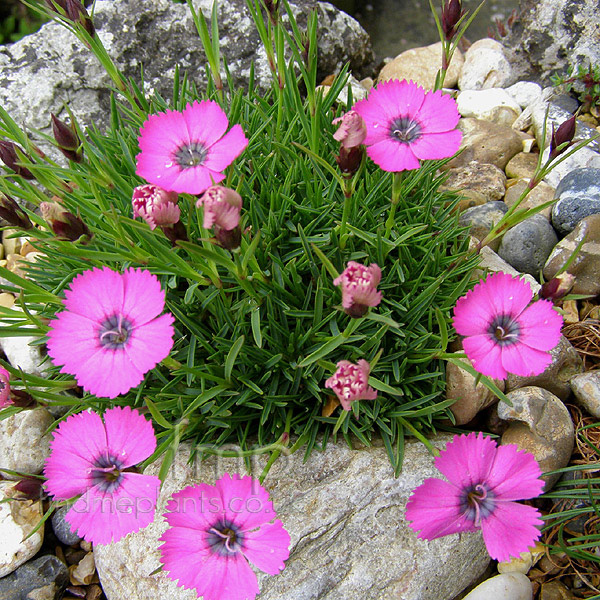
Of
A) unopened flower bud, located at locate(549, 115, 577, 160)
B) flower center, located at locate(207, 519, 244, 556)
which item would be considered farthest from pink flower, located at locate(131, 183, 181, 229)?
unopened flower bud, located at locate(549, 115, 577, 160)

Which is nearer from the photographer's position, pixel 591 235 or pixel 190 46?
pixel 591 235

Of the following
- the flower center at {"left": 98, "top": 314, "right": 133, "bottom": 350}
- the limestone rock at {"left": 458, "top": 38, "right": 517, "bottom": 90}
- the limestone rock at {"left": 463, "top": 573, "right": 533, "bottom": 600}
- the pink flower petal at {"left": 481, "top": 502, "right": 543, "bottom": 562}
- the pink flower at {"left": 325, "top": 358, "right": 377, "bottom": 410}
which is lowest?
the limestone rock at {"left": 463, "top": 573, "right": 533, "bottom": 600}

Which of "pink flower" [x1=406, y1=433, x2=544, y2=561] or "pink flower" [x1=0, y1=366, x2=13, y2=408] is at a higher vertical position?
"pink flower" [x1=0, y1=366, x2=13, y2=408]

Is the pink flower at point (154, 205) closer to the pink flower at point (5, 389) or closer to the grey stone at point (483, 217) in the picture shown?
the pink flower at point (5, 389)

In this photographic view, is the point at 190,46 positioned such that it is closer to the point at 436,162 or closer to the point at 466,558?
the point at 436,162

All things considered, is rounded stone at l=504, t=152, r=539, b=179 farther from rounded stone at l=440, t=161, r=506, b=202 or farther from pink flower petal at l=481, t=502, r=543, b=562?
pink flower petal at l=481, t=502, r=543, b=562

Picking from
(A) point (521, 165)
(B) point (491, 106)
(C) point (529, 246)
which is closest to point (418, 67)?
(B) point (491, 106)

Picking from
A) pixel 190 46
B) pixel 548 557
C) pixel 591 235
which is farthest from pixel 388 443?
pixel 190 46
